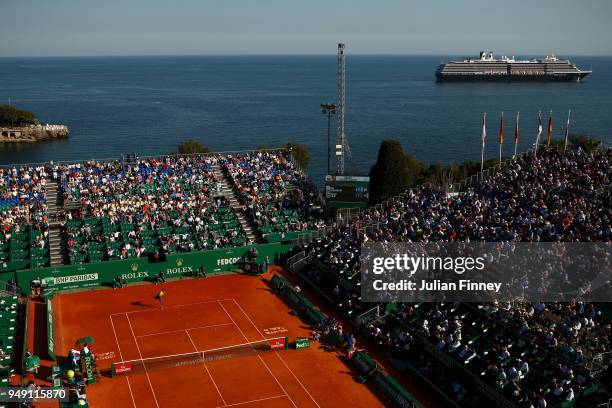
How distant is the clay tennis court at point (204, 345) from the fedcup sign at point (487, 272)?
5224 millimetres

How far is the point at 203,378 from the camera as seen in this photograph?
25.4 metres

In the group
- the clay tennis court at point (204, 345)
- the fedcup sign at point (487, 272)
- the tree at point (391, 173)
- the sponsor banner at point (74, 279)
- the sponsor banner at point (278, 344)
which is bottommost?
the clay tennis court at point (204, 345)

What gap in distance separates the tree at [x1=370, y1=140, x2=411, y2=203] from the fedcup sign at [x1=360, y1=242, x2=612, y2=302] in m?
13.8

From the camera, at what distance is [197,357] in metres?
27.0

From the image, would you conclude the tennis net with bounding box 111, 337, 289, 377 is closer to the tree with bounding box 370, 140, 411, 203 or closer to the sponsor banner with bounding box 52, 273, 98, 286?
the sponsor banner with bounding box 52, 273, 98, 286

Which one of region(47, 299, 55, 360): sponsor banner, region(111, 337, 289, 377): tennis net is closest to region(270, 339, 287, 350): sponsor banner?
region(111, 337, 289, 377): tennis net

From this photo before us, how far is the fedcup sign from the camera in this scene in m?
26.5

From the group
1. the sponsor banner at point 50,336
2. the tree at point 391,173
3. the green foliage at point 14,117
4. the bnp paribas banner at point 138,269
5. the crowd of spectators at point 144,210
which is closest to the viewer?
the sponsor banner at point 50,336

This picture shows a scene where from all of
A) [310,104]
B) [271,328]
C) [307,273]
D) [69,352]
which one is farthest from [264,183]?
[310,104]

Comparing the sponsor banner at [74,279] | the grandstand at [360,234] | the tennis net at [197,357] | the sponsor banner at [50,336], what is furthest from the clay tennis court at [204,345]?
the grandstand at [360,234]

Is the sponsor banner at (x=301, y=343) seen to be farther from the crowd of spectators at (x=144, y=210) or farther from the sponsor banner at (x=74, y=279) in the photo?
the sponsor banner at (x=74, y=279)

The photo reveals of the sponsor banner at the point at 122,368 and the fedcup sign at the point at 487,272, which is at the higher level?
the fedcup sign at the point at 487,272

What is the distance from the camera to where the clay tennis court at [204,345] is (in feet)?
78.7

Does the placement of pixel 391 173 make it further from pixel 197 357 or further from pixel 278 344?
pixel 197 357
